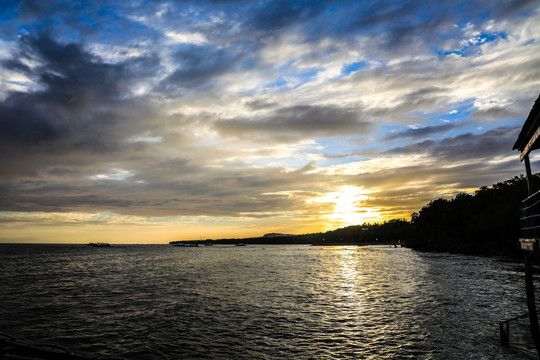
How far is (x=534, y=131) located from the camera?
45.2 ft

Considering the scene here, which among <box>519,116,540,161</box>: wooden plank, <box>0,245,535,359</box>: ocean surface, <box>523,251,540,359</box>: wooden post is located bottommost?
<box>0,245,535,359</box>: ocean surface

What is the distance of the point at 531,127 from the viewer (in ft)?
45.1

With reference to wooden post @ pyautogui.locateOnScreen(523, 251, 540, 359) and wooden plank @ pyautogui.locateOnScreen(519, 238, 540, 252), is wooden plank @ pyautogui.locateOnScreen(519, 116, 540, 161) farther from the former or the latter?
wooden post @ pyautogui.locateOnScreen(523, 251, 540, 359)

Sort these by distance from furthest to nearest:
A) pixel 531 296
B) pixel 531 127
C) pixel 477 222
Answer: pixel 477 222
pixel 531 296
pixel 531 127

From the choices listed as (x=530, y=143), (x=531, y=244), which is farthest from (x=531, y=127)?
(x=531, y=244)

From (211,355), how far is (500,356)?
17.2 metres

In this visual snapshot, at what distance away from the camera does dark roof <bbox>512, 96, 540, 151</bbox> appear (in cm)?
1215

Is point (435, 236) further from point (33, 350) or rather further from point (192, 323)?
point (33, 350)

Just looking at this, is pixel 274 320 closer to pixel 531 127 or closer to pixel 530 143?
pixel 530 143

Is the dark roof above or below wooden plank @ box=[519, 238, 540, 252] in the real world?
above

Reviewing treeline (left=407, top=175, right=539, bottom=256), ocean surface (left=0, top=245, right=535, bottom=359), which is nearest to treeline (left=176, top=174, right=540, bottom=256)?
treeline (left=407, top=175, right=539, bottom=256)

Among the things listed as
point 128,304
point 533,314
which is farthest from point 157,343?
point 533,314

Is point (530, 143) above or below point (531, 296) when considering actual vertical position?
above

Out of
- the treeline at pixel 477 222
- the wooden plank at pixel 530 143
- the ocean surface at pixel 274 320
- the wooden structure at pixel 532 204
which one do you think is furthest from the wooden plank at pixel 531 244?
the treeline at pixel 477 222
